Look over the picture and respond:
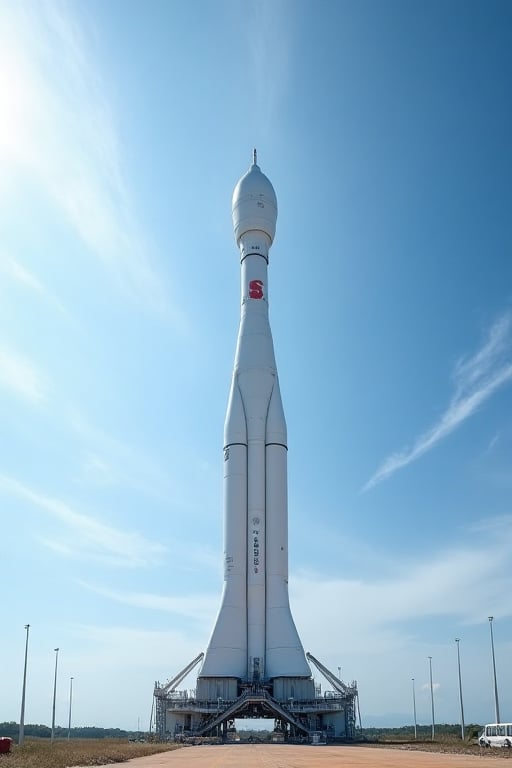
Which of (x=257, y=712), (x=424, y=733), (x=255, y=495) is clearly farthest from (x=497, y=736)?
(x=424, y=733)

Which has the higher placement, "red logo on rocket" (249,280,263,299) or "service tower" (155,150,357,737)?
"red logo on rocket" (249,280,263,299)

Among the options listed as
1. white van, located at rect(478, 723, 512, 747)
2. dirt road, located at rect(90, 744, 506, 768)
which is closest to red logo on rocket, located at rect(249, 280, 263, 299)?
white van, located at rect(478, 723, 512, 747)

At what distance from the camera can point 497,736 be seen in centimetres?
3641

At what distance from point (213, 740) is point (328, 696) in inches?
355

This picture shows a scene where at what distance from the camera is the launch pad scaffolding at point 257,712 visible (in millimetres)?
46844

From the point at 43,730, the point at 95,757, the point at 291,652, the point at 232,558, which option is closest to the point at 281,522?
the point at 232,558

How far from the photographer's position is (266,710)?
1900 inches

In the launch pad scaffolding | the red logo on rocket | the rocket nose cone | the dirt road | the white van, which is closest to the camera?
the dirt road

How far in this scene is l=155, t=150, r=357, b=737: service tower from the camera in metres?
47.9

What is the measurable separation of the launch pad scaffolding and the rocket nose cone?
32870 millimetres

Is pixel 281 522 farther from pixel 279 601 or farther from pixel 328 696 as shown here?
pixel 328 696

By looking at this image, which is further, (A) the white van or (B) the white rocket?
(B) the white rocket

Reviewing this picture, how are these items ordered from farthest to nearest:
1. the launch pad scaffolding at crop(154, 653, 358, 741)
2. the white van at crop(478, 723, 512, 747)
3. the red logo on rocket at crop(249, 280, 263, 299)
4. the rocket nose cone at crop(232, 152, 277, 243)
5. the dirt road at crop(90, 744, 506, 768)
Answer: the rocket nose cone at crop(232, 152, 277, 243)
the red logo on rocket at crop(249, 280, 263, 299)
the launch pad scaffolding at crop(154, 653, 358, 741)
the white van at crop(478, 723, 512, 747)
the dirt road at crop(90, 744, 506, 768)

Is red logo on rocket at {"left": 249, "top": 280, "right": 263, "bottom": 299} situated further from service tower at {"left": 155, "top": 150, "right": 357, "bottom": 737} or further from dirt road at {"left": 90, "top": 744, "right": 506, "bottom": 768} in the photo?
dirt road at {"left": 90, "top": 744, "right": 506, "bottom": 768}
